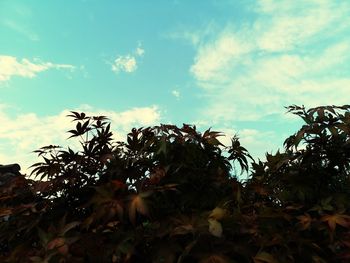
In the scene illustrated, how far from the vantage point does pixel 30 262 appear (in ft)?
9.70

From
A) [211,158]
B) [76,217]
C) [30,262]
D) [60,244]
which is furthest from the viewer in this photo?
[211,158]

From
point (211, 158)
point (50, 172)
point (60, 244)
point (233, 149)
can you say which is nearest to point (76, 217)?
point (50, 172)

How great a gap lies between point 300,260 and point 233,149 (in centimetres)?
115

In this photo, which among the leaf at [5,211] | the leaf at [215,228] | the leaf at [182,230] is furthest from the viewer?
the leaf at [5,211]

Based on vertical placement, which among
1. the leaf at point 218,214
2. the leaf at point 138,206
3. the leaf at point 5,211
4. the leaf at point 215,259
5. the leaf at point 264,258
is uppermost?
the leaf at point 5,211

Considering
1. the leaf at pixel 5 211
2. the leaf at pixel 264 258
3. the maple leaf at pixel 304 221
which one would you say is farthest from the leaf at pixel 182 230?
the leaf at pixel 5 211

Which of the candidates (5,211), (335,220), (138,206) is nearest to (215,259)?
(138,206)

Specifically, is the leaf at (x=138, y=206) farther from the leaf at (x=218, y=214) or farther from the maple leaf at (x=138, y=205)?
the leaf at (x=218, y=214)

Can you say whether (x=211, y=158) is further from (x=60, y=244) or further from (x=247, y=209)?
(x=60, y=244)

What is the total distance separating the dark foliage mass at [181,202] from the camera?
279 cm

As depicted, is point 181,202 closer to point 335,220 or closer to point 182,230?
point 182,230

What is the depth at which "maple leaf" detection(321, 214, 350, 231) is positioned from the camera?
9.57 feet

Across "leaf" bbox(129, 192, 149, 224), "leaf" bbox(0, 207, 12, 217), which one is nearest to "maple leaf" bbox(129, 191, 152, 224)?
"leaf" bbox(129, 192, 149, 224)

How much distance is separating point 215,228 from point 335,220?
2.78ft
